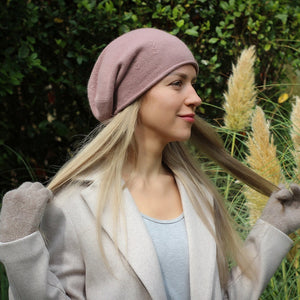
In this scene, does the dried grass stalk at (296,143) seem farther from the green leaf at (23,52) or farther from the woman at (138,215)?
the green leaf at (23,52)

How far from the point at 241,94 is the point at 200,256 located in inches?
43.6

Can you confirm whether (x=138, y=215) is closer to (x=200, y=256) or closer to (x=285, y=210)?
(x=200, y=256)

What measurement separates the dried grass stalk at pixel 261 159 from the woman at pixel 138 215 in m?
0.23

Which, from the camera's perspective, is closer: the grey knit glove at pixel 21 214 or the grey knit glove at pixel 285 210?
the grey knit glove at pixel 21 214


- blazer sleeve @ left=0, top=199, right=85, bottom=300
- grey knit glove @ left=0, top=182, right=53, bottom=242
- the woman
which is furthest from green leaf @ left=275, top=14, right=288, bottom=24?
grey knit glove @ left=0, top=182, right=53, bottom=242

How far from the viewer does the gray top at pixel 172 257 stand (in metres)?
2.25

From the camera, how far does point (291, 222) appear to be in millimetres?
2398

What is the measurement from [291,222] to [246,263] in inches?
9.5

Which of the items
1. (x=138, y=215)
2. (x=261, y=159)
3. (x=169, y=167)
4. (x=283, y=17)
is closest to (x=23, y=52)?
(x=283, y=17)

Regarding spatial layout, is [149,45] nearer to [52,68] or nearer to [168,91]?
[168,91]

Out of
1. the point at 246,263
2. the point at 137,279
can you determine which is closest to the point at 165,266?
the point at 137,279

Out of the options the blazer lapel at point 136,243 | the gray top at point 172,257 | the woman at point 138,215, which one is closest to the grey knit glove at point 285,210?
the woman at point 138,215

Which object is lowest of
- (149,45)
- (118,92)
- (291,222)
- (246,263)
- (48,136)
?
(48,136)

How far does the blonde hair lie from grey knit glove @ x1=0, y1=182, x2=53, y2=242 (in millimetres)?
248
